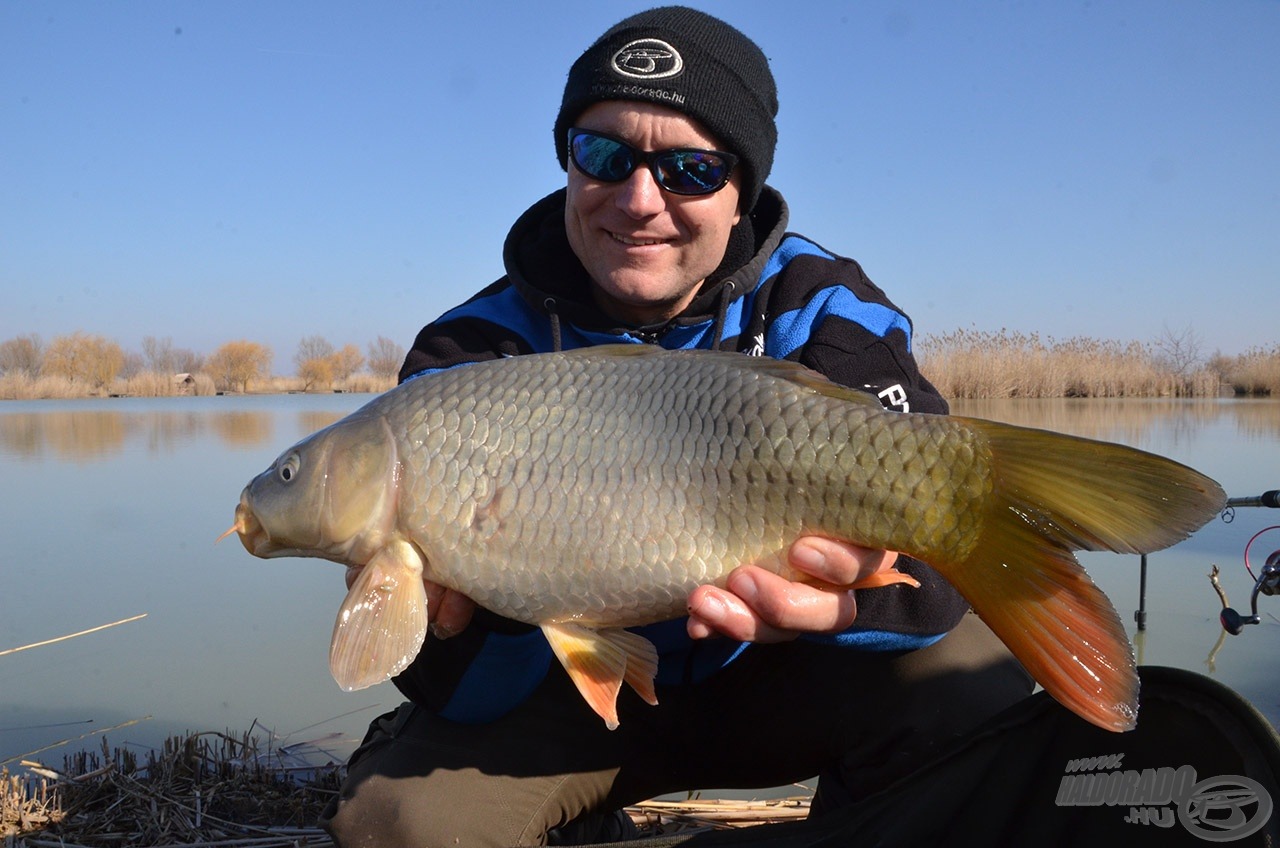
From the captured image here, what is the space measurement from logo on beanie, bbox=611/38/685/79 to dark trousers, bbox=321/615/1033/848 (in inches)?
43.7

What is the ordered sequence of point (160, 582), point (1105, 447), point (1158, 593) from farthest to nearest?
point (160, 582)
point (1158, 593)
point (1105, 447)

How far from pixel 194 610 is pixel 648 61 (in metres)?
2.90

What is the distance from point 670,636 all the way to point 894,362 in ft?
2.14

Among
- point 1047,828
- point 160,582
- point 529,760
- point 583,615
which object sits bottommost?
point 160,582

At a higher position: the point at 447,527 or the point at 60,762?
the point at 447,527

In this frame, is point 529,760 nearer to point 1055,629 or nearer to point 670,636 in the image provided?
point 670,636

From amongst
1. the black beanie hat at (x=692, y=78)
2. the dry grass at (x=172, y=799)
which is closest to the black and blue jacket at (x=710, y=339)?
the black beanie hat at (x=692, y=78)

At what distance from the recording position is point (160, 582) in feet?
13.5

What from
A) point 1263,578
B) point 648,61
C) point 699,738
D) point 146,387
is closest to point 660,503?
point 699,738

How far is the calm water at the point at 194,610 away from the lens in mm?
2765

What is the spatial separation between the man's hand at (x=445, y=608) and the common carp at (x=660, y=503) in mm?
108

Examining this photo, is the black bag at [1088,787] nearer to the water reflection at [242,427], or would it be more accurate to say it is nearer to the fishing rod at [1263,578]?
the fishing rod at [1263,578]

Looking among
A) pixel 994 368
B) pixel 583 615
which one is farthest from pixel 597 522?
pixel 994 368

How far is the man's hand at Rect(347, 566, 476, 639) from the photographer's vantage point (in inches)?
60.6
